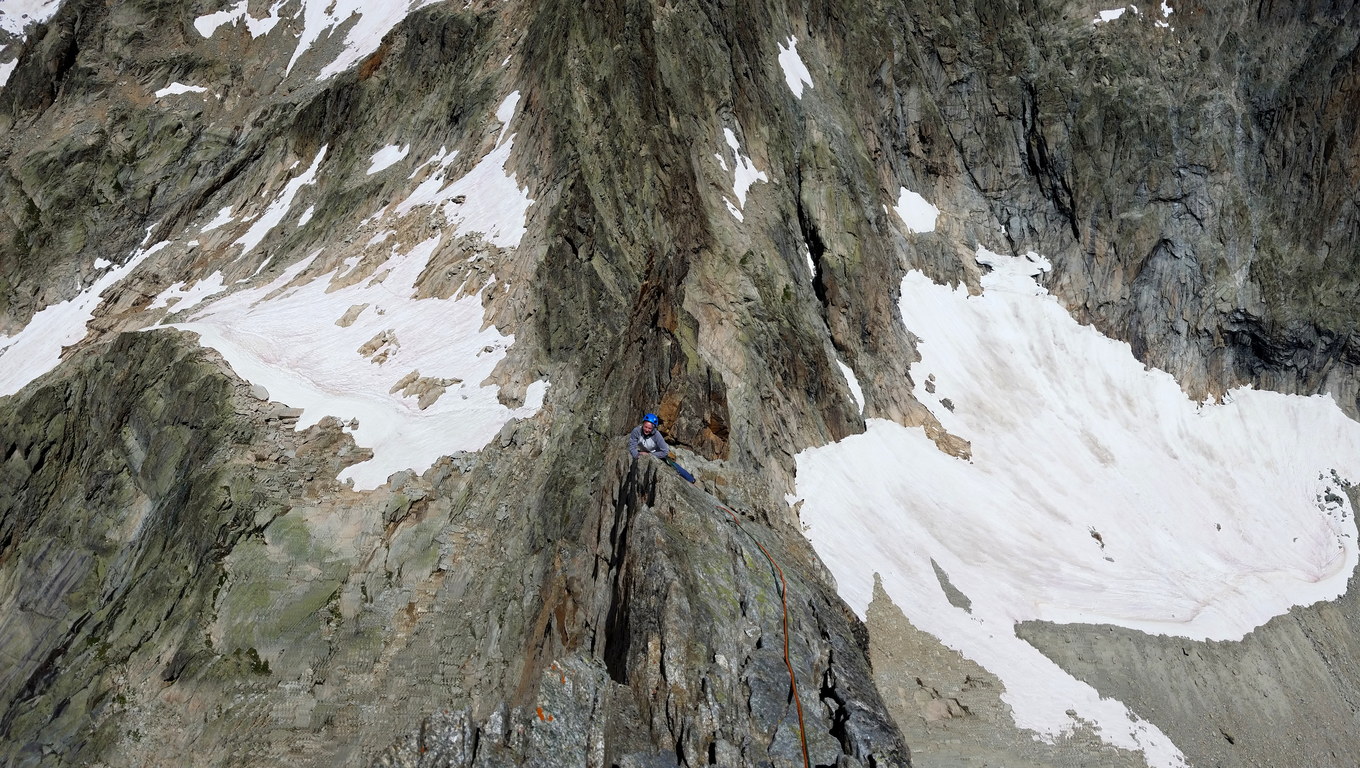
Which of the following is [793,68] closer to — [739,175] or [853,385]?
[739,175]

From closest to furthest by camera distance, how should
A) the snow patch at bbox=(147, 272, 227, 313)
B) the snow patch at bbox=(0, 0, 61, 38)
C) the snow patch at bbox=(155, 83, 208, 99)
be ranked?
the snow patch at bbox=(147, 272, 227, 313)
the snow patch at bbox=(155, 83, 208, 99)
the snow patch at bbox=(0, 0, 61, 38)

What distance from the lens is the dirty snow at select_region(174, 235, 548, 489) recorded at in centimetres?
1989

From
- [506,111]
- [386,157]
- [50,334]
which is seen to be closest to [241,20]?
[386,157]

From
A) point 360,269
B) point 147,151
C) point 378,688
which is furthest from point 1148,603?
point 147,151

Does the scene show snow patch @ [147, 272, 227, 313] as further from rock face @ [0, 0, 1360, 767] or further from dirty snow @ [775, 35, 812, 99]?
dirty snow @ [775, 35, 812, 99]

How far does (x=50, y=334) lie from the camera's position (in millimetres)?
33594

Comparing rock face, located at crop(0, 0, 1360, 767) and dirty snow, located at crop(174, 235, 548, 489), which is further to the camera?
dirty snow, located at crop(174, 235, 548, 489)

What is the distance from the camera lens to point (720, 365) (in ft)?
84.8

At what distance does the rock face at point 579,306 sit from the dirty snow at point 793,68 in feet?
1.05

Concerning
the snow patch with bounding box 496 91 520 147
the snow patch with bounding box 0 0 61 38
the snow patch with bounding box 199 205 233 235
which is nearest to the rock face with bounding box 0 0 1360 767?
the snow patch with bounding box 496 91 520 147

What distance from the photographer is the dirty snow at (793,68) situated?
38.7 meters

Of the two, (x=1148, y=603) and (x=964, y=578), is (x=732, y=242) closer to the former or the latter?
(x=964, y=578)

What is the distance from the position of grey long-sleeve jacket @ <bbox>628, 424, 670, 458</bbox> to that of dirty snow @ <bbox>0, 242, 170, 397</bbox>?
23511 millimetres

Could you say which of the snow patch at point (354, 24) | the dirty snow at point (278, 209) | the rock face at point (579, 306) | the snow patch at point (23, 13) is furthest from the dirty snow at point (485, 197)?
the snow patch at point (23, 13)
